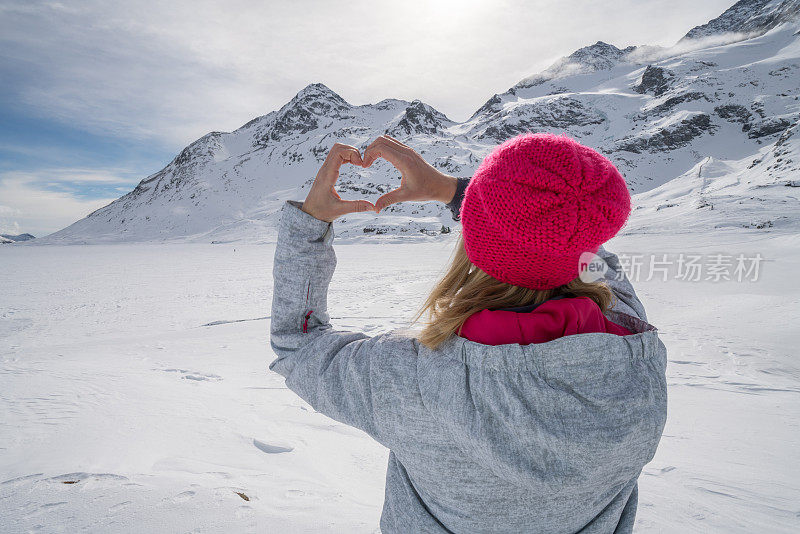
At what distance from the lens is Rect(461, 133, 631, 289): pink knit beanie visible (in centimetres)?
77

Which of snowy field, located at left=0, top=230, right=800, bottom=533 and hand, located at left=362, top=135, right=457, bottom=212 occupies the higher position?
hand, located at left=362, top=135, right=457, bottom=212

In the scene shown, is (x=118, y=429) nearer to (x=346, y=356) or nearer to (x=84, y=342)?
(x=346, y=356)

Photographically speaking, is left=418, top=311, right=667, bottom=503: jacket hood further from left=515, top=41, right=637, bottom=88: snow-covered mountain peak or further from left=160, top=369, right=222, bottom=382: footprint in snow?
left=515, top=41, right=637, bottom=88: snow-covered mountain peak

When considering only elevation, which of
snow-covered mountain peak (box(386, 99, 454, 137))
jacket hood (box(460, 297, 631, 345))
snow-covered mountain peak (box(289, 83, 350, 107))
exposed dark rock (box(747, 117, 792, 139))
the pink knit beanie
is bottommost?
jacket hood (box(460, 297, 631, 345))

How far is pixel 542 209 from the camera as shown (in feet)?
2.53

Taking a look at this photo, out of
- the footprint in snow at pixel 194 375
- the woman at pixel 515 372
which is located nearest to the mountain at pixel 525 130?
the footprint in snow at pixel 194 375

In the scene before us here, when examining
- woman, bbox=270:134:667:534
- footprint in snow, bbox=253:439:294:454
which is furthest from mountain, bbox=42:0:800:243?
woman, bbox=270:134:667:534

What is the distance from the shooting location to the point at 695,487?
7.75 feet

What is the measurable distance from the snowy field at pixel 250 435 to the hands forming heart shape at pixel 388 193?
1.60m

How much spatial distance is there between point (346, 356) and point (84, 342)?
7.38m

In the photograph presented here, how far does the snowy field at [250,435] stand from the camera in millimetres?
1967

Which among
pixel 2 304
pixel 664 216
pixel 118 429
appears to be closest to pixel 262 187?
pixel 664 216

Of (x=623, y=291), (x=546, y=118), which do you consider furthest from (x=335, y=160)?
(x=546, y=118)

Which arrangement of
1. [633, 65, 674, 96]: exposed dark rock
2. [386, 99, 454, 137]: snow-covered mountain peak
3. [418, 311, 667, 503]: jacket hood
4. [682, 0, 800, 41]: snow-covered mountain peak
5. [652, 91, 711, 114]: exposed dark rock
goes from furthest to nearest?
[386, 99, 454, 137]: snow-covered mountain peak
[682, 0, 800, 41]: snow-covered mountain peak
[633, 65, 674, 96]: exposed dark rock
[652, 91, 711, 114]: exposed dark rock
[418, 311, 667, 503]: jacket hood
